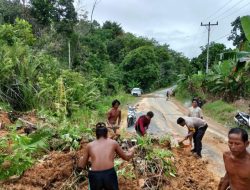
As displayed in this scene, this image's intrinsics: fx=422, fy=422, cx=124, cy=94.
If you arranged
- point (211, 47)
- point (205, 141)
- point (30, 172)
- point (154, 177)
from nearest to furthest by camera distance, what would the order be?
1. point (30, 172)
2. point (154, 177)
3. point (205, 141)
4. point (211, 47)

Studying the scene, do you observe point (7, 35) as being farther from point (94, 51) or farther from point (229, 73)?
point (94, 51)

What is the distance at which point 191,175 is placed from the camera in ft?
29.6

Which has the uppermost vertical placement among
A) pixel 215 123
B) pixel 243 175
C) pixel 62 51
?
pixel 62 51

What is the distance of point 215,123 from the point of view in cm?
2272

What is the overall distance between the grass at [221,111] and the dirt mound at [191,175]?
39.1 feet

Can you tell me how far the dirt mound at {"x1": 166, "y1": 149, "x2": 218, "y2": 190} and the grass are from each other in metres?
11.9

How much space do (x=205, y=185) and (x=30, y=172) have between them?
3480mm

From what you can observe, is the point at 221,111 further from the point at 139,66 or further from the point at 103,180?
the point at 139,66

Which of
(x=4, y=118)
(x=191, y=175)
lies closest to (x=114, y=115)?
(x=4, y=118)

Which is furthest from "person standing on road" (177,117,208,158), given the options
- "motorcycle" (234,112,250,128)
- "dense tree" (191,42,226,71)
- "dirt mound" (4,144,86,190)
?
"dense tree" (191,42,226,71)

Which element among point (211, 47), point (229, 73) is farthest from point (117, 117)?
point (211, 47)

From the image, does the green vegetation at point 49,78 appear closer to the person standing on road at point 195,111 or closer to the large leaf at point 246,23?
the person standing on road at point 195,111

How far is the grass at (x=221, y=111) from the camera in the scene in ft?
75.4

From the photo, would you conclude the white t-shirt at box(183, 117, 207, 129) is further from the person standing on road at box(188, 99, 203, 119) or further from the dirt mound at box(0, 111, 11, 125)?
the dirt mound at box(0, 111, 11, 125)
